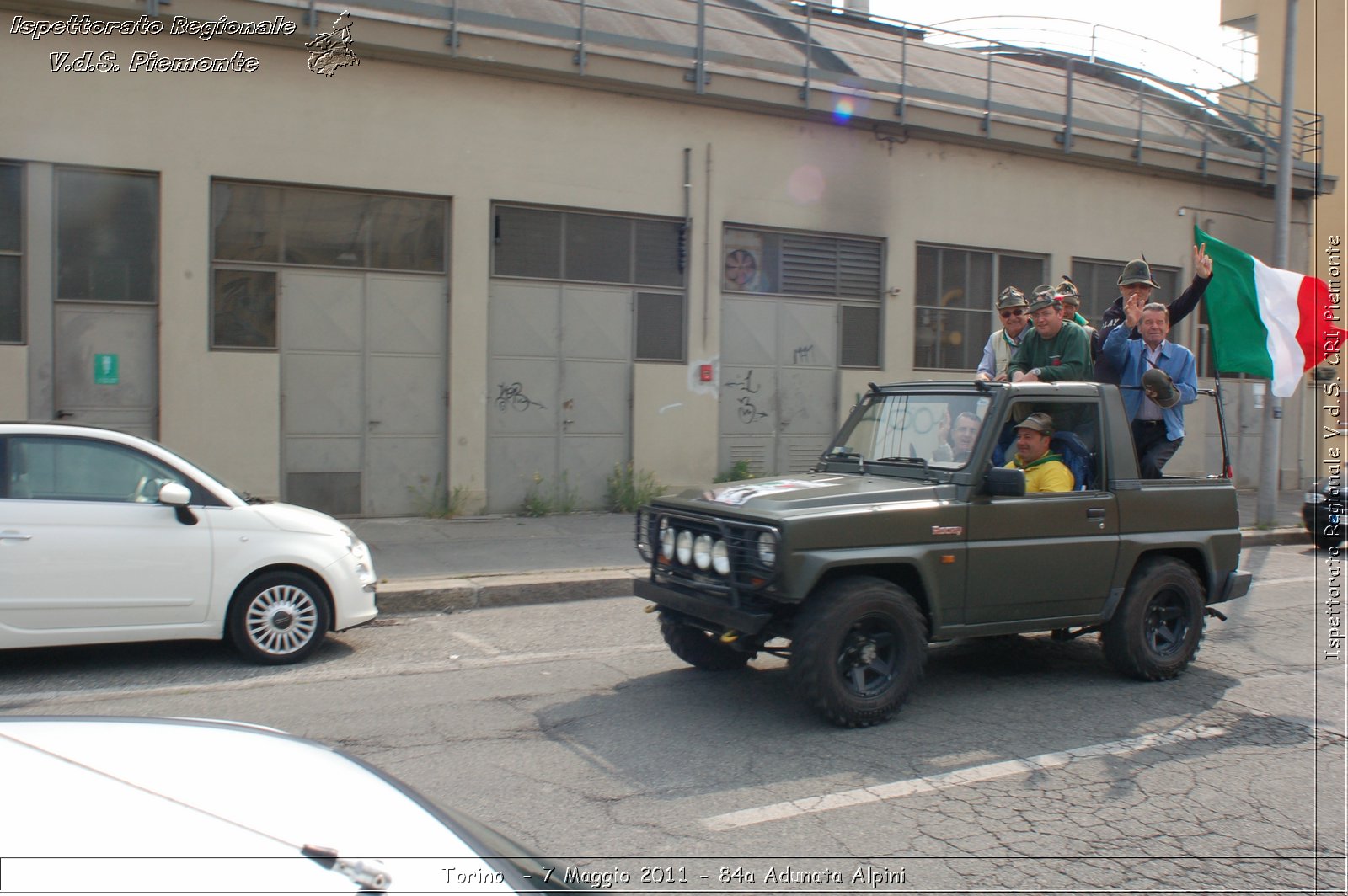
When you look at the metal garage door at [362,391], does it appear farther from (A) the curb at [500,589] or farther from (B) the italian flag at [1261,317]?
(B) the italian flag at [1261,317]

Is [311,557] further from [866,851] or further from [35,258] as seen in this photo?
[35,258]

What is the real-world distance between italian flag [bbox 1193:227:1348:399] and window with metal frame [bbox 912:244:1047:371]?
24.2 ft

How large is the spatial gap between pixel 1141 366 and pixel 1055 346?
0.72m

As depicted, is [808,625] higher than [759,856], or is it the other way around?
[808,625]

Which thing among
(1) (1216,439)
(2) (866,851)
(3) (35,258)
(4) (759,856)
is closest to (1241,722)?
(2) (866,851)

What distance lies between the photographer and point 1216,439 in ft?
65.4

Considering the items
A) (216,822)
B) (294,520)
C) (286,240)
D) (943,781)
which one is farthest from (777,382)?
(216,822)

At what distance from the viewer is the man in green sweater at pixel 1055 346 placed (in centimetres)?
706

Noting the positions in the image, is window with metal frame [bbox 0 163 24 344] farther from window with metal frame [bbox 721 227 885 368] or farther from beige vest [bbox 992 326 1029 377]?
beige vest [bbox 992 326 1029 377]

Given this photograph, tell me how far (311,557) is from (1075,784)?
493 centimetres

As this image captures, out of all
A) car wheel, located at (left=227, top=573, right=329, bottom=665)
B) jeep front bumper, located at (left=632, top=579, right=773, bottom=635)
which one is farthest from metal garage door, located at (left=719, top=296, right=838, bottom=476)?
jeep front bumper, located at (left=632, top=579, right=773, bottom=635)

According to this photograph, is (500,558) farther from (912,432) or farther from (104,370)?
(912,432)

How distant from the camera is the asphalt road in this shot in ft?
13.6

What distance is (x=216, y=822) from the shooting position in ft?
5.57
